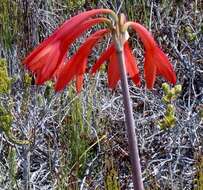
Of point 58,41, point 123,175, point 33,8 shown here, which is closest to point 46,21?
point 33,8

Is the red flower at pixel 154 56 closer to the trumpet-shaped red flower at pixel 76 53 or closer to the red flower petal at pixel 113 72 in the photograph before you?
the trumpet-shaped red flower at pixel 76 53

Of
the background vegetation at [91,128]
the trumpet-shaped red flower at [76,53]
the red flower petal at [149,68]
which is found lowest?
the background vegetation at [91,128]

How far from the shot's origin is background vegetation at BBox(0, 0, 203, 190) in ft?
8.32

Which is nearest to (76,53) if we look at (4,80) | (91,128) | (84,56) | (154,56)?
(84,56)

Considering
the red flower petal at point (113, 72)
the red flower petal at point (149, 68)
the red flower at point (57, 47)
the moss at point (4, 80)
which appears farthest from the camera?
the moss at point (4, 80)

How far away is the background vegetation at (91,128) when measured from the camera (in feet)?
8.32

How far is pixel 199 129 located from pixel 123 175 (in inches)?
19.4

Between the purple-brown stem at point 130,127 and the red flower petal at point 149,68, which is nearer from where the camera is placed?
the purple-brown stem at point 130,127

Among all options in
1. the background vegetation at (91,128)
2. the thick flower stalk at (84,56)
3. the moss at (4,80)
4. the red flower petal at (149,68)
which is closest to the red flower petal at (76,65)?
the thick flower stalk at (84,56)

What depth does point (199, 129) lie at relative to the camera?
2.95 meters

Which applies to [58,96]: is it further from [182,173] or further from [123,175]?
[182,173]

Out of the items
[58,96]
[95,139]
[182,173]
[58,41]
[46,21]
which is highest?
[46,21]

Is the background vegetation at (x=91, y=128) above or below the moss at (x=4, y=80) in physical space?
below

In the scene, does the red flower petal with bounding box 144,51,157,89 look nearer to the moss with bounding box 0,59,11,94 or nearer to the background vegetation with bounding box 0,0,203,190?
the background vegetation with bounding box 0,0,203,190
